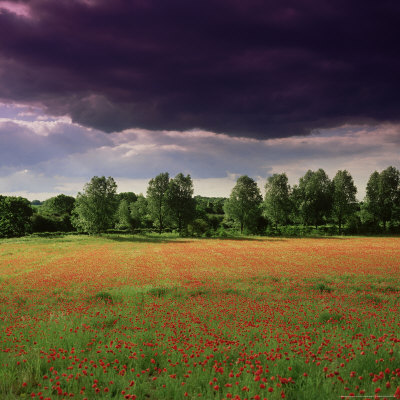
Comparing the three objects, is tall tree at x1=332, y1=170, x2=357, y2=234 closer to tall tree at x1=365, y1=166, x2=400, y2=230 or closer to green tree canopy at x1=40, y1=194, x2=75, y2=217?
tall tree at x1=365, y1=166, x2=400, y2=230

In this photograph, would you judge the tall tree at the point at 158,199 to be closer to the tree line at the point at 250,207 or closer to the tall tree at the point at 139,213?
the tree line at the point at 250,207

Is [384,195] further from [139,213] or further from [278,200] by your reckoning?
[139,213]

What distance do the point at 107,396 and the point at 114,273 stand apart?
52.9 feet

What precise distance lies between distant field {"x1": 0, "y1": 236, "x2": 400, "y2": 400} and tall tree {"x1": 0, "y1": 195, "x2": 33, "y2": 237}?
207 ft

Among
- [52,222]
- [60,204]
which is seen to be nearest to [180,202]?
[52,222]

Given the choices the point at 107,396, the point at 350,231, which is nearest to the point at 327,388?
the point at 107,396

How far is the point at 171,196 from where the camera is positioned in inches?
2662

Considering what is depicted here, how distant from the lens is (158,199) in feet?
221

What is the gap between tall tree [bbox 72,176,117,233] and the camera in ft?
196

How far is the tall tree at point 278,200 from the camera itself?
7144cm

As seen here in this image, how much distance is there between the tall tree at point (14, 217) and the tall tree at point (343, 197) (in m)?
80.8

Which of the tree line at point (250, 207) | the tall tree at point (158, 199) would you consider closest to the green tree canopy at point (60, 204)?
the tree line at point (250, 207)

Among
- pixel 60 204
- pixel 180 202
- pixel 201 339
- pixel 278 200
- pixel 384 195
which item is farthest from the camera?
pixel 60 204

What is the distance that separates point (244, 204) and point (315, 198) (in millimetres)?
22530
